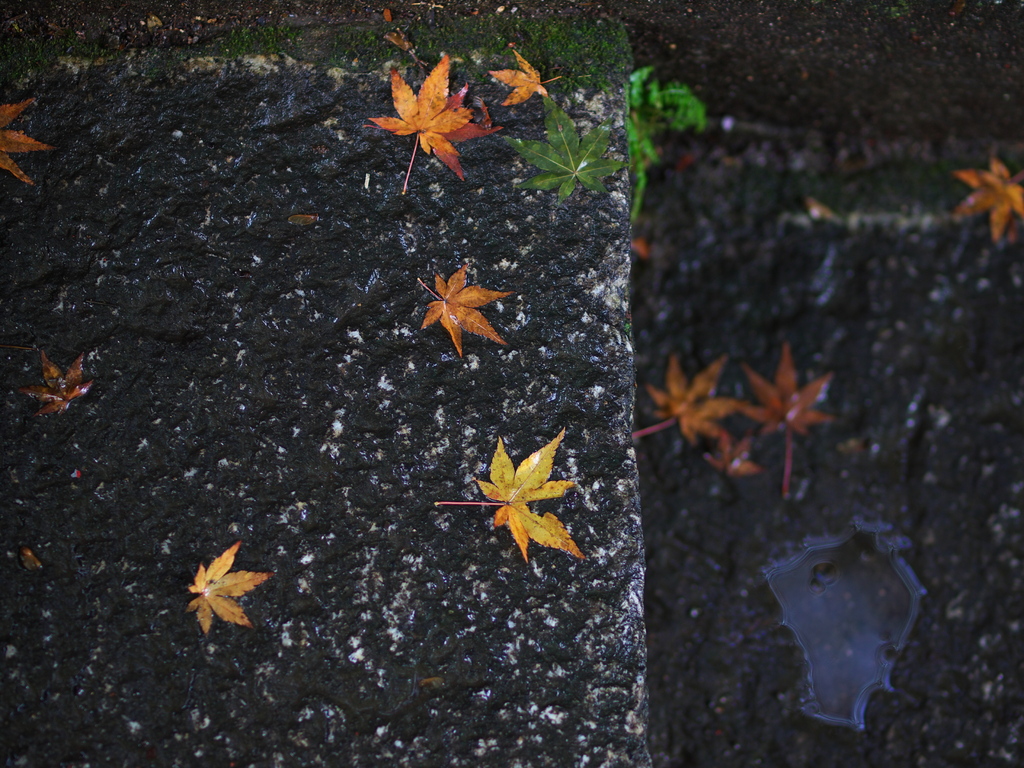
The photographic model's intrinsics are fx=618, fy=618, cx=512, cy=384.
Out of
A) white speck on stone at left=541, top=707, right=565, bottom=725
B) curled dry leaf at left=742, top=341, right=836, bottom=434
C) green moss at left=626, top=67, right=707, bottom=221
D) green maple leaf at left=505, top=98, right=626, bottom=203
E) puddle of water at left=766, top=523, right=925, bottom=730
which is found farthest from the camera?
curled dry leaf at left=742, top=341, right=836, bottom=434

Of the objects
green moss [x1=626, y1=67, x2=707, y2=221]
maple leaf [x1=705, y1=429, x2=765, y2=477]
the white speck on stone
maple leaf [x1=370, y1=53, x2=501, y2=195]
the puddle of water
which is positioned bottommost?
the puddle of water

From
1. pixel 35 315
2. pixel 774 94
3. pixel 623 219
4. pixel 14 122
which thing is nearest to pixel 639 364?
pixel 623 219

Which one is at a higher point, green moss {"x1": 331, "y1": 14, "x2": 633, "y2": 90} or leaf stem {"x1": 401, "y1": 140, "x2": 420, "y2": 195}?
green moss {"x1": 331, "y1": 14, "x2": 633, "y2": 90}

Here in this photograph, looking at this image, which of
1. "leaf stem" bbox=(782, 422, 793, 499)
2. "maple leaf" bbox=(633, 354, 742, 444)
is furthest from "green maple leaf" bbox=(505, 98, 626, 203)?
"leaf stem" bbox=(782, 422, 793, 499)

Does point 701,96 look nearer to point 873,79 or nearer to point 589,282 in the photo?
point 873,79

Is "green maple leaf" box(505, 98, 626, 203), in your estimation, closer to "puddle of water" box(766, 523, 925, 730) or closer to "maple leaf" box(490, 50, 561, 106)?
"maple leaf" box(490, 50, 561, 106)

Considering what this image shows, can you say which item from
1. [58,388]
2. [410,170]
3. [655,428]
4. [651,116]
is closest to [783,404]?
[655,428]

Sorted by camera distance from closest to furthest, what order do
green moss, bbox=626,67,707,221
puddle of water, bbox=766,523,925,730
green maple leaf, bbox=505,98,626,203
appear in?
green maple leaf, bbox=505,98,626,203 → green moss, bbox=626,67,707,221 → puddle of water, bbox=766,523,925,730

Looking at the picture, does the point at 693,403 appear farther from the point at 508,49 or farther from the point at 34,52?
the point at 34,52
